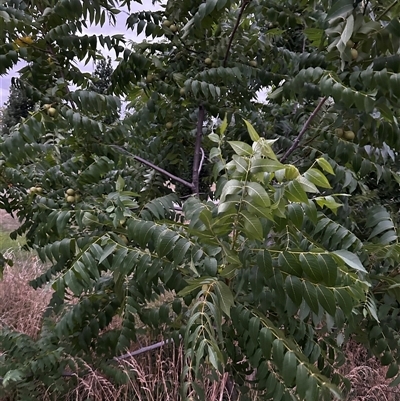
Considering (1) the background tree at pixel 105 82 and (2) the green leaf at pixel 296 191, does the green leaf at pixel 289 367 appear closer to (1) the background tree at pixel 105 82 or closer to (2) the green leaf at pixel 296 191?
(2) the green leaf at pixel 296 191

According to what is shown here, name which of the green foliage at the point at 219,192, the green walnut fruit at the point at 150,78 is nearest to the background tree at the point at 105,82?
the green foliage at the point at 219,192

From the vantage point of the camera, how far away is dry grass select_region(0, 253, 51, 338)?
12.5 ft

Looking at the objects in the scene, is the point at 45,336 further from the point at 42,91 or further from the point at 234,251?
the point at 234,251

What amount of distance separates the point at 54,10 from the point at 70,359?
1831mm

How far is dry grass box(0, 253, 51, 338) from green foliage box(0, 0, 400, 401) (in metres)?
1.44

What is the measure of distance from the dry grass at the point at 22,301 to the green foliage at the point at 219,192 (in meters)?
1.44

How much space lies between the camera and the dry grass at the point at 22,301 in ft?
12.5

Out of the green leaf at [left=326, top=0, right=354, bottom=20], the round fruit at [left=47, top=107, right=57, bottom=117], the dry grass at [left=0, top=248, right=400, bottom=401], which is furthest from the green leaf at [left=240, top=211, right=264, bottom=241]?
the dry grass at [left=0, top=248, right=400, bottom=401]

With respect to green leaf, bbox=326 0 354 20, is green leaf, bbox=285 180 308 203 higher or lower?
lower

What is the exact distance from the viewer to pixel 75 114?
1741mm

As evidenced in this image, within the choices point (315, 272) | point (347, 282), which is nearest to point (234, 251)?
point (315, 272)

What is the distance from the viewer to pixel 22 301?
4.39m

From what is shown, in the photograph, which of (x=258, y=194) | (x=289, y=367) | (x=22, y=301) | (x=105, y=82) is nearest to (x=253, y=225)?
(x=258, y=194)

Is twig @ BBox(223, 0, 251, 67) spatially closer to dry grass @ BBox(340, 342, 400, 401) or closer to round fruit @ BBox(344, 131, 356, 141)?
round fruit @ BBox(344, 131, 356, 141)
